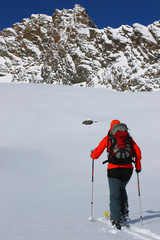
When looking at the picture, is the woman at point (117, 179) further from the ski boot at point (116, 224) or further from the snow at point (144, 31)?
the snow at point (144, 31)

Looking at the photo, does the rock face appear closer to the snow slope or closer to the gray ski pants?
the snow slope

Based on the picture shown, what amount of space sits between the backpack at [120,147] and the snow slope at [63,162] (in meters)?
1.02

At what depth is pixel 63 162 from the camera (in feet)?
38.3

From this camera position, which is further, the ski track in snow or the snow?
the snow

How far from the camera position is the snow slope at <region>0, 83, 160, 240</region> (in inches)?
156

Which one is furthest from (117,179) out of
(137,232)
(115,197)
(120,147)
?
(137,232)

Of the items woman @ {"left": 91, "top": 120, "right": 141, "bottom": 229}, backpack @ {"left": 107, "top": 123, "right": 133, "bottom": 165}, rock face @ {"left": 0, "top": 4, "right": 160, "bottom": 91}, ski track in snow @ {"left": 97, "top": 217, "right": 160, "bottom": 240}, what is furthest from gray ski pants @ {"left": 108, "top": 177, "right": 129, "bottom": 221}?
rock face @ {"left": 0, "top": 4, "right": 160, "bottom": 91}

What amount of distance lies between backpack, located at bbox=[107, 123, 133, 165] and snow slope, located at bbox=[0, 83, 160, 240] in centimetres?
102

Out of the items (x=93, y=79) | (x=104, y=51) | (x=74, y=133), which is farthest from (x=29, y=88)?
(x=104, y=51)

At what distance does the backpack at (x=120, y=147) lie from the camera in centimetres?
407

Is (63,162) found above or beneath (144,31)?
beneath

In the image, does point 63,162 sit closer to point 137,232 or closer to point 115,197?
point 115,197

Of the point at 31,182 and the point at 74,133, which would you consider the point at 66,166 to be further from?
the point at 74,133

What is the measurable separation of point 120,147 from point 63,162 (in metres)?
7.84
